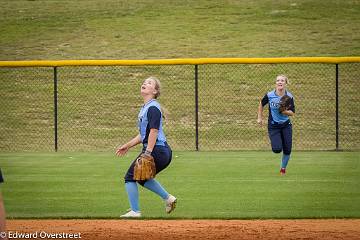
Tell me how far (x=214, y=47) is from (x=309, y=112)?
22.3 ft

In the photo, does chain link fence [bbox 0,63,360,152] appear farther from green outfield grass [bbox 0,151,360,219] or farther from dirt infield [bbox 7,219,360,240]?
dirt infield [bbox 7,219,360,240]

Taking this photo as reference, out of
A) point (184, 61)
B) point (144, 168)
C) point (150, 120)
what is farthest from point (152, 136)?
point (184, 61)

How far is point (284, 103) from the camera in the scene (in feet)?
46.4

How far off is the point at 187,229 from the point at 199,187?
3613 mm

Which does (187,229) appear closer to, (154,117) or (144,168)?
(144,168)

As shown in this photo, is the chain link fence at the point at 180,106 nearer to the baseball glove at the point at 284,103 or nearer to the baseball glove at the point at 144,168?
the baseball glove at the point at 284,103

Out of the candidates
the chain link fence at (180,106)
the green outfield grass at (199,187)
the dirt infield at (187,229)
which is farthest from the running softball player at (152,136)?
the chain link fence at (180,106)

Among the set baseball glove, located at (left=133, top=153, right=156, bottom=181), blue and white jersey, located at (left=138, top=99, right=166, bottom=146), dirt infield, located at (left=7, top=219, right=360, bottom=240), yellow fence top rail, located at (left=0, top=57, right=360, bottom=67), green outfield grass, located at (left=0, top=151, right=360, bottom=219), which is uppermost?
yellow fence top rail, located at (left=0, top=57, right=360, bottom=67)

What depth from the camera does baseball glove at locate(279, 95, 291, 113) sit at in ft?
46.3

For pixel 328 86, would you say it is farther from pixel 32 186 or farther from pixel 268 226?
pixel 268 226

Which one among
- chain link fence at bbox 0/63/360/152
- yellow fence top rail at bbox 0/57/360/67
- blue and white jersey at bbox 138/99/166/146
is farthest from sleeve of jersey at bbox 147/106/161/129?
chain link fence at bbox 0/63/360/152

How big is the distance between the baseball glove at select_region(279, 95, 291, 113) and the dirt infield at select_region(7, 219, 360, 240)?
454cm

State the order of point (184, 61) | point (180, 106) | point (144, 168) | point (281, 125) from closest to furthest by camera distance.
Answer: point (144, 168) → point (281, 125) → point (184, 61) → point (180, 106)

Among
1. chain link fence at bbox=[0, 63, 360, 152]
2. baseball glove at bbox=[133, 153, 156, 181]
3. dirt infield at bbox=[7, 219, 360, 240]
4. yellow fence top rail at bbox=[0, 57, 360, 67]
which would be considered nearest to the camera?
dirt infield at bbox=[7, 219, 360, 240]
